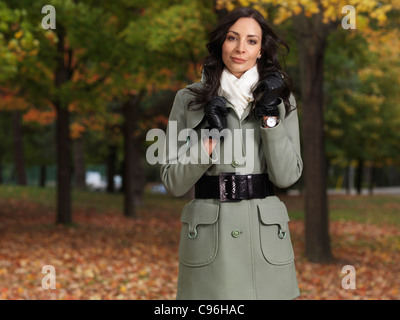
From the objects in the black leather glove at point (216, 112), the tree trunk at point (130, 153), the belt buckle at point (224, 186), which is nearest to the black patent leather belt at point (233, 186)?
the belt buckle at point (224, 186)

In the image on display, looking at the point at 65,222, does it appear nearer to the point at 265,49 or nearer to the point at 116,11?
the point at 116,11

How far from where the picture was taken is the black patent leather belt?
2.79 metres

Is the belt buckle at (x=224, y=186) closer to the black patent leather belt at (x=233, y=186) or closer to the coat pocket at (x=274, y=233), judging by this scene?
the black patent leather belt at (x=233, y=186)

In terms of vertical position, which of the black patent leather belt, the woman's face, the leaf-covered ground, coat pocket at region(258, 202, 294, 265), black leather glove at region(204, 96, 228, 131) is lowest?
the leaf-covered ground

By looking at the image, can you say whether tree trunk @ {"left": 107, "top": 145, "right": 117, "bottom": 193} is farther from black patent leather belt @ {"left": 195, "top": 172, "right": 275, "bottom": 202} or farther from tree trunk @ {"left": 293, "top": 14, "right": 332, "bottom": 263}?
black patent leather belt @ {"left": 195, "top": 172, "right": 275, "bottom": 202}

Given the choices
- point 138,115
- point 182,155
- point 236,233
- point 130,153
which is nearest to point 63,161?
point 130,153

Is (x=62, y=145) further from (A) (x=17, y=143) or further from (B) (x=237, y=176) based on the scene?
(B) (x=237, y=176)

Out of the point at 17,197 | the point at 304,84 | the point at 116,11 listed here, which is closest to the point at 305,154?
the point at 304,84

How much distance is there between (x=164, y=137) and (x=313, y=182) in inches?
312

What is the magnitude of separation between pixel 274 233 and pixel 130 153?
1540cm

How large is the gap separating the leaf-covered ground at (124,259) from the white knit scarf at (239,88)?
5370 mm

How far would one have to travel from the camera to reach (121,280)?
864 centimetres

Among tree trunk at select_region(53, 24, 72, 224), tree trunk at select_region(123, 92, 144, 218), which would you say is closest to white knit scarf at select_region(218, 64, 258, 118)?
tree trunk at select_region(53, 24, 72, 224)

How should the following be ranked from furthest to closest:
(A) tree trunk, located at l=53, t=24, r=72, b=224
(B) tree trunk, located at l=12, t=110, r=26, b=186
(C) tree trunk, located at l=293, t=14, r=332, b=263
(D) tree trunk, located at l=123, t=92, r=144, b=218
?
(B) tree trunk, located at l=12, t=110, r=26, b=186
(D) tree trunk, located at l=123, t=92, r=144, b=218
(A) tree trunk, located at l=53, t=24, r=72, b=224
(C) tree trunk, located at l=293, t=14, r=332, b=263
